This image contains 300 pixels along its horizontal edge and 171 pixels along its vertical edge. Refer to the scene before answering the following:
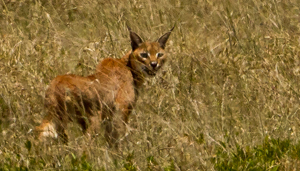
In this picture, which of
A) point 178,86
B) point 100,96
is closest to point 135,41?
point 178,86

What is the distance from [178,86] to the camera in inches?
257

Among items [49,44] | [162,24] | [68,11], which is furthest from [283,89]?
[68,11]

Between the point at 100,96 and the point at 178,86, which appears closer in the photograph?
the point at 100,96

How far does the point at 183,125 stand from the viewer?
17.2ft

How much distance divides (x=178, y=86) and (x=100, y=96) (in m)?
0.86

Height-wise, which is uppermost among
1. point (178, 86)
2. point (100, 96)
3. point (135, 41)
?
point (135, 41)

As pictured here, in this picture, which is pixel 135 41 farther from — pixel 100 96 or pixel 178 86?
pixel 100 96

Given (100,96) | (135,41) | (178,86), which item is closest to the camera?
(100,96)

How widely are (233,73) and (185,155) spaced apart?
192cm

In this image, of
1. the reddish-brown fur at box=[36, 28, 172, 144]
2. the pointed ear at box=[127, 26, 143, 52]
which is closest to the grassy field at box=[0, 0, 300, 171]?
the reddish-brown fur at box=[36, 28, 172, 144]

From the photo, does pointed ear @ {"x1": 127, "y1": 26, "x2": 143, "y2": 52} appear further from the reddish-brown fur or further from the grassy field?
the grassy field

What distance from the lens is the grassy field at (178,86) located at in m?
4.94

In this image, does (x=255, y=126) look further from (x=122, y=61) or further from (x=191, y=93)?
(x=122, y=61)

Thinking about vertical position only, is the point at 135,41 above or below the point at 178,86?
above
